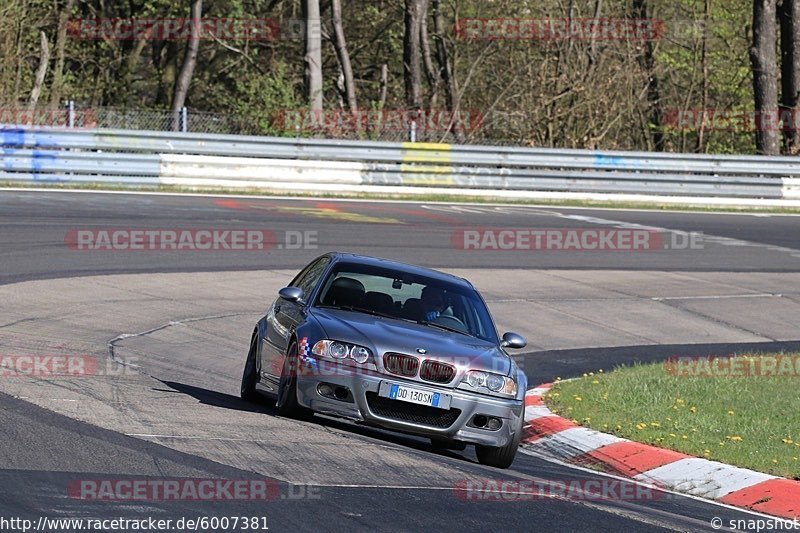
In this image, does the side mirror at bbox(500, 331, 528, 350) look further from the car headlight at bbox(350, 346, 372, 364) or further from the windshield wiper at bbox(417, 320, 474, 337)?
the car headlight at bbox(350, 346, 372, 364)

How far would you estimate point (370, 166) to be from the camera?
27344 mm

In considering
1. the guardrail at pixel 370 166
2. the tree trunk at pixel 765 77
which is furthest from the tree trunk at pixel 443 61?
the guardrail at pixel 370 166

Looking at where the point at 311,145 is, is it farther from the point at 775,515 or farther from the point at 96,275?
the point at 775,515

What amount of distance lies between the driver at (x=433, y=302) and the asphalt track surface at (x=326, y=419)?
1006mm

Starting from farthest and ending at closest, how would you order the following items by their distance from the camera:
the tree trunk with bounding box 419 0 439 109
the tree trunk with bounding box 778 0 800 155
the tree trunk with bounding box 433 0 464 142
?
the tree trunk with bounding box 433 0 464 142 < the tree trunk with bounding box 419 0 439 109 < the tree trunk with bounding box 778 0 800 155

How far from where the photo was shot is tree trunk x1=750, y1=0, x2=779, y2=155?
35.5m

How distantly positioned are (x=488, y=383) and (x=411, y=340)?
622mm

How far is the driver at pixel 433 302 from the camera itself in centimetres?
1018

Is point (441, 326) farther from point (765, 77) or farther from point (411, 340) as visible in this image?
point (765, 77)

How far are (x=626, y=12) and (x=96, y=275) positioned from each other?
2978cm

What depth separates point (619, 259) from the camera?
72.3 feet

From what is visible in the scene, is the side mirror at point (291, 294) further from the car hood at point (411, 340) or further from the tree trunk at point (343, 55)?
the tree trunk at point (343, 55)

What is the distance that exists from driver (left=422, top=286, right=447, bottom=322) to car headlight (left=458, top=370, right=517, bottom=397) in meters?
1.04

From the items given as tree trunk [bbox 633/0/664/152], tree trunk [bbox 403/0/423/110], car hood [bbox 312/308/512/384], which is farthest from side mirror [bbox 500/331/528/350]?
tree trunk [bbox 633/0/664/152]
